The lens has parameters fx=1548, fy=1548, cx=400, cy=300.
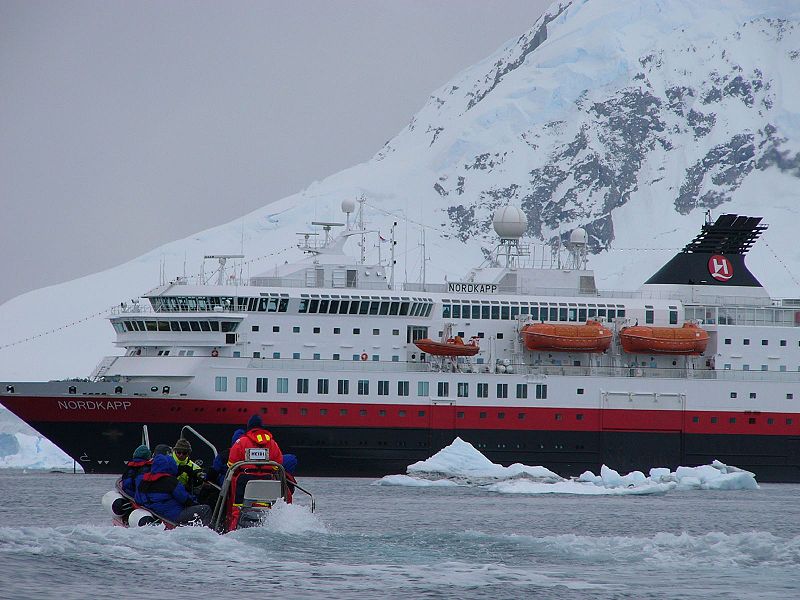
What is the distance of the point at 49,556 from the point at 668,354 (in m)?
33.1

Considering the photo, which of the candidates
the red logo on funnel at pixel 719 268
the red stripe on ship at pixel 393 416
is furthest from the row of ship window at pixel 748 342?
the red logo on funnel at pixel 719 268

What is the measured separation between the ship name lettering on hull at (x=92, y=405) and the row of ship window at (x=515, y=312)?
10913mm

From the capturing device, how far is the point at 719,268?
5466cm

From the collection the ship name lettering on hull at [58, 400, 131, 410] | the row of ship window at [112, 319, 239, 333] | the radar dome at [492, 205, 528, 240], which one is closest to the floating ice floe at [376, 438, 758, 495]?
the row of ship window at [112, 319, 239, 333]

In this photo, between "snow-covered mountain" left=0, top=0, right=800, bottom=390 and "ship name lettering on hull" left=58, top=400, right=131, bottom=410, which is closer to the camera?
"ship name lettering on hull" left=58, top=400, right=131, bottom=410

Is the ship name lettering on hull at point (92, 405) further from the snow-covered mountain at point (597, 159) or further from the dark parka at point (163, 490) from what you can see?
the snow-covered mountain at point (597, 159)

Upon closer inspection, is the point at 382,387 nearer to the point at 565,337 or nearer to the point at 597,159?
the point at 565,337

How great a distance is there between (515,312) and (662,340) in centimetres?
490

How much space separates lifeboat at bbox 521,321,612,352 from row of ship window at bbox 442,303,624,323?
91 cm

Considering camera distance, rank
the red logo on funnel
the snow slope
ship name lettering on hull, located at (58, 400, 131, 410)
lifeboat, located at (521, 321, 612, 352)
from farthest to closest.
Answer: the snow slope < the red logo on funnel < lifeboat, located at (521, 321, 612, 352) < ship name lettering on hull, located at (58, 400, 131, 410)

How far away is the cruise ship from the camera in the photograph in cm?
4791

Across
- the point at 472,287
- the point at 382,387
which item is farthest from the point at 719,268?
the point at 382,387

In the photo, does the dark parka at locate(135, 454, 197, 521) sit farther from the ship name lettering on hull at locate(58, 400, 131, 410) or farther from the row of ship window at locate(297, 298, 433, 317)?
the row of ship window at locate(297, 298, 433, 317)

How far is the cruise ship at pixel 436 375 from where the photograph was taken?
47906 millimetres
